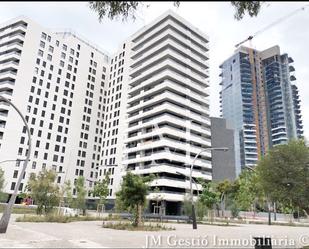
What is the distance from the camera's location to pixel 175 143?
62875 millimetres

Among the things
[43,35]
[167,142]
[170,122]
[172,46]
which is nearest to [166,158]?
[167,142]

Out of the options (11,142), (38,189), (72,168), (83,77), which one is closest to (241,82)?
(83,77)

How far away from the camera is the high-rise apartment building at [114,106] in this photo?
64.1m

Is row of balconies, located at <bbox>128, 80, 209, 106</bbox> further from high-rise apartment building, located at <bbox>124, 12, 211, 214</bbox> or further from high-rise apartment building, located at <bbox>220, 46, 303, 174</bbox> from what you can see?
high-rise apartment building, located at <bbox>220, 46, 303, 174</bbox>

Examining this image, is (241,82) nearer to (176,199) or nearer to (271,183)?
(176,199)

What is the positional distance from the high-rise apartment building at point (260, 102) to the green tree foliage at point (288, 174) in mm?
134878

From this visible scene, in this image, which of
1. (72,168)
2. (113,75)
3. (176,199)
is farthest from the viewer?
(113,75)

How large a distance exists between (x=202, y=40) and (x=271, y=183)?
6990 centimetres

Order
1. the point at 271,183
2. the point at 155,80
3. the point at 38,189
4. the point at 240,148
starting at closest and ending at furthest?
the point at 271,183
the point at 38,189
the point at 155,80
the point at 240,148

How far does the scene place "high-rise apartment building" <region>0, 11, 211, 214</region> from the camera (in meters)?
64.1

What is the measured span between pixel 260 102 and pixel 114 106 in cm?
9821

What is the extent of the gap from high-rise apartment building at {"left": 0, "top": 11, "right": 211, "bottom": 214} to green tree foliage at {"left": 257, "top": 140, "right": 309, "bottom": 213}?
42.5m

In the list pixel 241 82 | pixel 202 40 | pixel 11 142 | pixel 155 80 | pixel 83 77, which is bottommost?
pixel 11 142

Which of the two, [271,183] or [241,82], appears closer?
[271,183]
